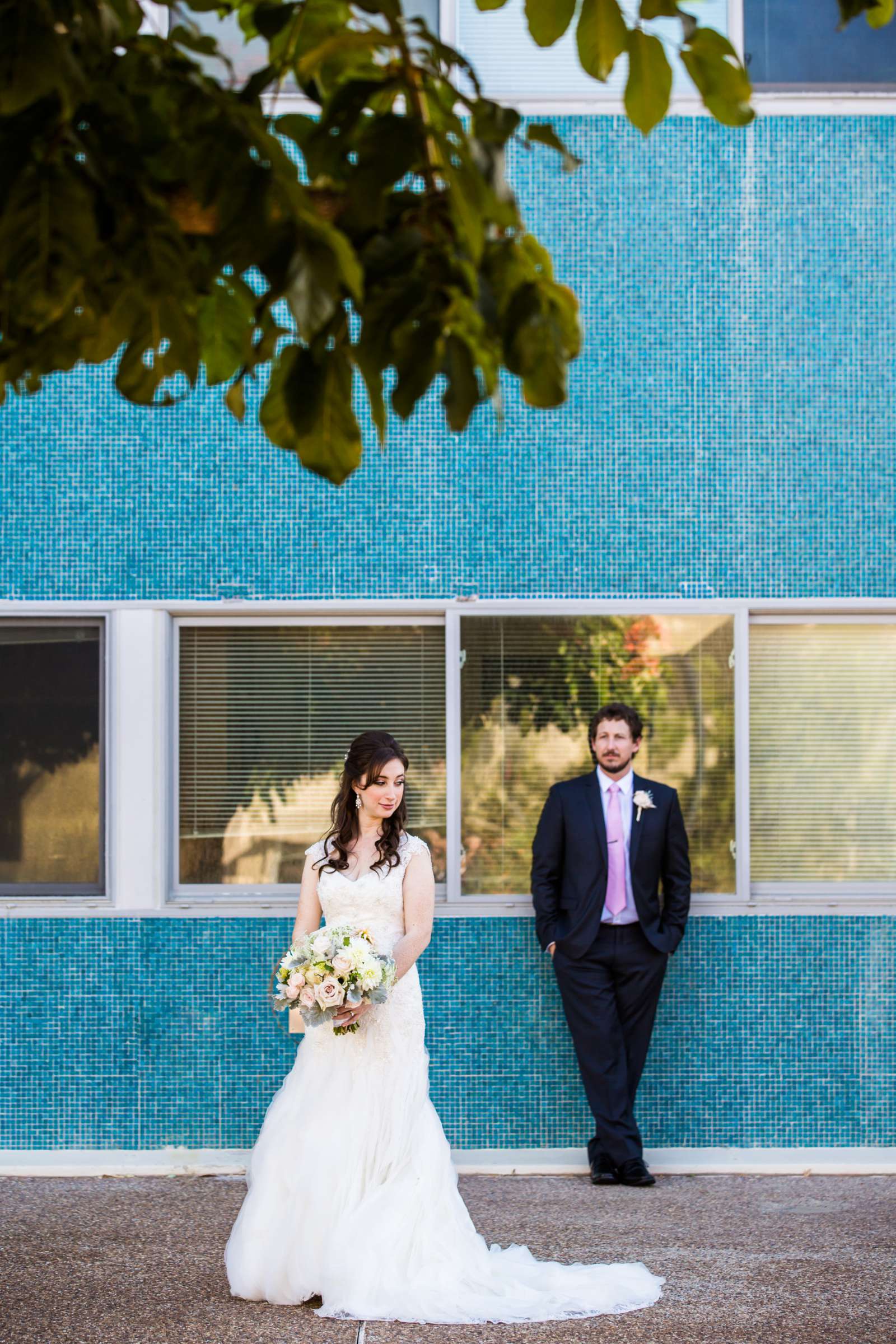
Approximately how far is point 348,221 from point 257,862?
492 cm

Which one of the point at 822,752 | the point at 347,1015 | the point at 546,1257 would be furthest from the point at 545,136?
the point at 822,752

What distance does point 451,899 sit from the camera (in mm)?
6781

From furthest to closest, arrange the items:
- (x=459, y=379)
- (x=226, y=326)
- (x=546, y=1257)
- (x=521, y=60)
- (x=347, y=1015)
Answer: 1. (x=521, y=60)
2. (x=546, y=1257)
3. (x=347, y=1015)
4. (x=226, y=326)
5. (x=459, y=379)

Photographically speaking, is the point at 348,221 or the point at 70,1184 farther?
the point at 70,1184

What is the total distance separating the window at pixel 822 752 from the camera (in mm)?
6922

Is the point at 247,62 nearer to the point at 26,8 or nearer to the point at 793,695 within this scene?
the point at 793,695

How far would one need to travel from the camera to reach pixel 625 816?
6.60m

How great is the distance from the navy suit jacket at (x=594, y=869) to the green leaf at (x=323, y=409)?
4490mm

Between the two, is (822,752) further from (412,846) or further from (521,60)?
(521,60)

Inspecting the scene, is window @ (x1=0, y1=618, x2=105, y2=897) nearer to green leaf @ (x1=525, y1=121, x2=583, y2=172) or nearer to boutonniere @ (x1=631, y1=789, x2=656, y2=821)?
boutonniere @ (x1=631, y1=789, x2=656, y2=821)

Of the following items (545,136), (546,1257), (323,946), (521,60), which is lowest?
(546,1257)

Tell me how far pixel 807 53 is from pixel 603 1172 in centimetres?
528

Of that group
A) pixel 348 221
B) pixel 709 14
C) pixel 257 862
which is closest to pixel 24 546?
pixel 257 862

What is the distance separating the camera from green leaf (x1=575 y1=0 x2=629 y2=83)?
7.84ft
